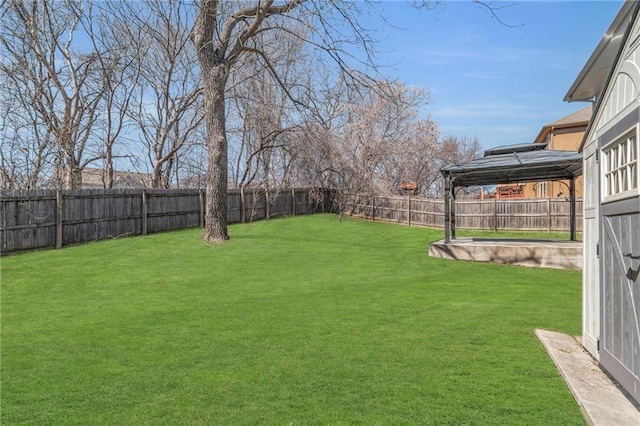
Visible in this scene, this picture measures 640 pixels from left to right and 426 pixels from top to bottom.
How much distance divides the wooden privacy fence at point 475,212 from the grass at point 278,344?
862 centimetres

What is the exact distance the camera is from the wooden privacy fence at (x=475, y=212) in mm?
17469

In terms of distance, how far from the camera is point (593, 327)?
4195 millimetres

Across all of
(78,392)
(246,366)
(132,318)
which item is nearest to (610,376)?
(246,366)

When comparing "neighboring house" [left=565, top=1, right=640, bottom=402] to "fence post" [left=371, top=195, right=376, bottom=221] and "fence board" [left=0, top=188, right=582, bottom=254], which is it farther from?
"fence post" [left=371, top=195, right=376, bottom=221]

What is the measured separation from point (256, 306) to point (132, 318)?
5.14 feet

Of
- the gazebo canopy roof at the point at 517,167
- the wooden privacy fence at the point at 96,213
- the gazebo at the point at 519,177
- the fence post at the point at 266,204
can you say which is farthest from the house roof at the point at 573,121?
the wooden privacy fence at the point at 96,213

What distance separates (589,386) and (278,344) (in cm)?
262

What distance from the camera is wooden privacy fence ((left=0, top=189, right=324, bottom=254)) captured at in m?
10.7

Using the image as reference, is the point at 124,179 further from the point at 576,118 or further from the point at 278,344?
the point at 576,118

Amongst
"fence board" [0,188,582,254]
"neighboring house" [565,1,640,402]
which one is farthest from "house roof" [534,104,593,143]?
"neighboring house" [565,1,640,402]

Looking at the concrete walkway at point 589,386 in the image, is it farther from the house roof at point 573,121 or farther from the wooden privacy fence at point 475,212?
the house roof at point 573,121

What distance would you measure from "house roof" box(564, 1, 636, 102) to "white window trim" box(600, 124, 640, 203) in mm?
630

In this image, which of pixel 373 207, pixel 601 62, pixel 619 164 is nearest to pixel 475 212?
pixel 373 207

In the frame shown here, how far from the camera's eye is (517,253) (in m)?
11.0
